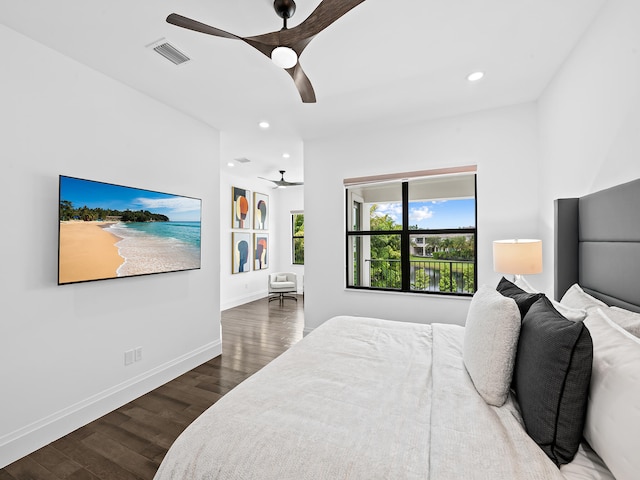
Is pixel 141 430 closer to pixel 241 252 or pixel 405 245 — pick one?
pixel 405 245

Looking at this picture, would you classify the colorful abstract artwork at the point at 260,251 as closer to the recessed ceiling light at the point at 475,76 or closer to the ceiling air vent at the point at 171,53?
the ceiling air vent at the point at 171,53

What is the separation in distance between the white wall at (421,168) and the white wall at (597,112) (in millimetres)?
362

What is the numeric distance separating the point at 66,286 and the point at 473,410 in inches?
105

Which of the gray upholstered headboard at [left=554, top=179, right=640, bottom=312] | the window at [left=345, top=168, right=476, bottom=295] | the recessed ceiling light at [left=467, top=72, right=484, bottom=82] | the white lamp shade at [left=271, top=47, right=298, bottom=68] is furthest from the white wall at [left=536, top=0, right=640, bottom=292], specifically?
the white lamp shade at [left=271, top=47, right=298, bottom=68]

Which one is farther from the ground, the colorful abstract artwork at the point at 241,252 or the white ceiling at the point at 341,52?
the white ceiling at the point at 341,52

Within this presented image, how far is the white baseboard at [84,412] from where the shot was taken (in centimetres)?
182

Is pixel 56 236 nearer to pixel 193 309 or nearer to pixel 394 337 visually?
pixel 193 309

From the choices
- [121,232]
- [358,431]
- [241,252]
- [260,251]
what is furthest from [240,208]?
[358,431]

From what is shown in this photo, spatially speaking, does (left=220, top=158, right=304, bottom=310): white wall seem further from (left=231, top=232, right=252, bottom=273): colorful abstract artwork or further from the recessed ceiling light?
the recessed ceiling light

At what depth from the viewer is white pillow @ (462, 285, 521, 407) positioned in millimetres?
1198

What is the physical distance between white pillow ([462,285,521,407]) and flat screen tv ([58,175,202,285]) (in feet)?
8.54

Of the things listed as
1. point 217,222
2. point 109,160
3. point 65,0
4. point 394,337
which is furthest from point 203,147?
Result: point 394,337

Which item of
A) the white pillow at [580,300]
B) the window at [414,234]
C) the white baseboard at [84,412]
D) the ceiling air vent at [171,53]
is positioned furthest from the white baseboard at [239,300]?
the white pillow at [580,300]

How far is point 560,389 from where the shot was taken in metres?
0.92
